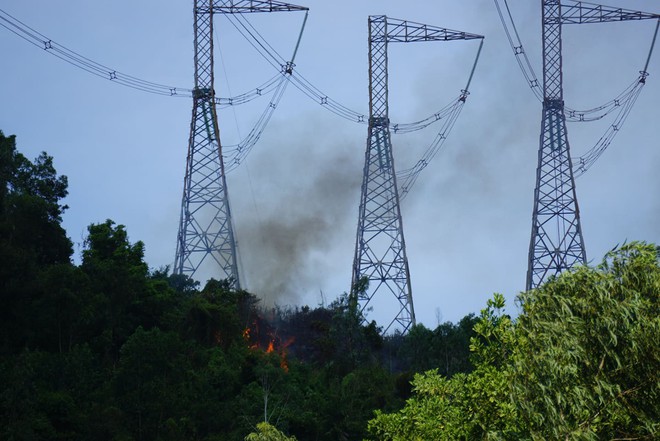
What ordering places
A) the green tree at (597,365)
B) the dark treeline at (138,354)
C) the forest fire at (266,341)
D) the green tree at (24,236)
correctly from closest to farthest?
the green tree at (597,365) → the dark treeline at (138,354) → the green tree at (24,236) → the forest fire at (266,341)

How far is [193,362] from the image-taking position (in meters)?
64.0

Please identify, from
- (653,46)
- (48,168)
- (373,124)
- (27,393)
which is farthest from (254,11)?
(27,393)

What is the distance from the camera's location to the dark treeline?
52.3 metres

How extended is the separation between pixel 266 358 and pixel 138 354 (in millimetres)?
17828

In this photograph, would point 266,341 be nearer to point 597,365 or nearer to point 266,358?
point 266,358

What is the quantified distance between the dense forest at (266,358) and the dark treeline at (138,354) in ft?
0.39

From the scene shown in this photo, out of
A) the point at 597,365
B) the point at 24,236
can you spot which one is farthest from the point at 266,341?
the point at 597,365

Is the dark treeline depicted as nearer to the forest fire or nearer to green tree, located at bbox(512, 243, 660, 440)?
the forest fire

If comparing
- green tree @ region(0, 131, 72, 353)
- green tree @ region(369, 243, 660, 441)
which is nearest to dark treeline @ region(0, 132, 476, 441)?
green tree @ region(0, 131, 72, 353)

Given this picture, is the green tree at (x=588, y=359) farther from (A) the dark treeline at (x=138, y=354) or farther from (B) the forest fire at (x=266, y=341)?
(B) the forest fire at (x=266, y=341)

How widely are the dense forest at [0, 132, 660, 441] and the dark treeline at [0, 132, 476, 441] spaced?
0.12 meters

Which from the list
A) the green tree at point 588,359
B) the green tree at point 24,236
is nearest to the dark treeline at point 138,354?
the green tree at point 24,236

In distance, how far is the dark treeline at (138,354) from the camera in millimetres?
52312

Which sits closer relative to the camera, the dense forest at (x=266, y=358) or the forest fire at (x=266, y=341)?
the dense forest at (x=266, y=358)
